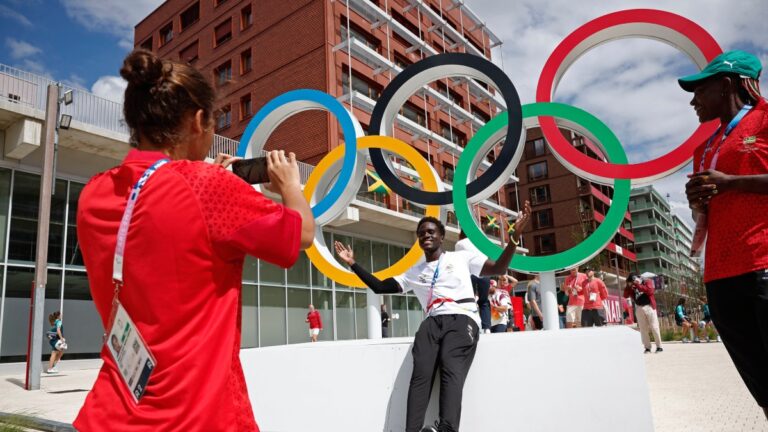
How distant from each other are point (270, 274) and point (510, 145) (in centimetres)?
1461

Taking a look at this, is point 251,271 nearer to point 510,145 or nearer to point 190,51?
point 510,145

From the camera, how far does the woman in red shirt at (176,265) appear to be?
124 cm

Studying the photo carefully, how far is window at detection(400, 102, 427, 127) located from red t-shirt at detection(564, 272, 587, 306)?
21925 millimetres

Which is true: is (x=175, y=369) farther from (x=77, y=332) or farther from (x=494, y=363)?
(x=77, y=332)

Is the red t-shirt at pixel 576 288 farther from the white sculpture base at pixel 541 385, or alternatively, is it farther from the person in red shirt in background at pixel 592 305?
the white sculpture base at pixel 541 385

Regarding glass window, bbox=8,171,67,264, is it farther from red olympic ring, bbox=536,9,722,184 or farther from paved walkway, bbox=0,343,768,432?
red olympic ring, bbox=536,9,722,184

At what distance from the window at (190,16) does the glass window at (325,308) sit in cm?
2005

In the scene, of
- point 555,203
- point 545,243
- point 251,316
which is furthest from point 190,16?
point 545,243

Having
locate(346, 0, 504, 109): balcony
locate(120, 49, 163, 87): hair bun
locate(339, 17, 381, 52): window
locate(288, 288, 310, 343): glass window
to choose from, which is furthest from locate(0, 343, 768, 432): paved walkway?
locate(346, 0, 504, 109): balcony

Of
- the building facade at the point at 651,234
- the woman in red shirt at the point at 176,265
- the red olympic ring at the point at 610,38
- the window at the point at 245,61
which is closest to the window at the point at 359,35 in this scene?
the window at the point at 245,61

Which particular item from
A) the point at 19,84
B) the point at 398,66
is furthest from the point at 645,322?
the point at 398,66

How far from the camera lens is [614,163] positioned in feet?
17.8

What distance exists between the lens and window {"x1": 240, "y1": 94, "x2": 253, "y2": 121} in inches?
1120

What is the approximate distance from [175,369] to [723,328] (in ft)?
7.86
